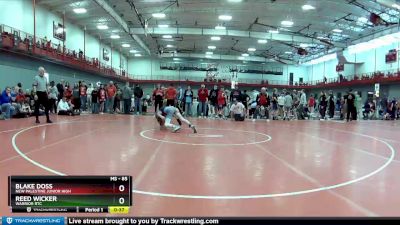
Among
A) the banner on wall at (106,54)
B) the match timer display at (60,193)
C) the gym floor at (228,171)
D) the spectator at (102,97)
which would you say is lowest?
the gym floor at (228,171)

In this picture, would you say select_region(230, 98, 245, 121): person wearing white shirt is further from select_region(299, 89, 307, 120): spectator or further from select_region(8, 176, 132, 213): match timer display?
select_region(8, 176, 132, 213): match timer display

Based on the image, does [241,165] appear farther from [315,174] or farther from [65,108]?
[65,108]

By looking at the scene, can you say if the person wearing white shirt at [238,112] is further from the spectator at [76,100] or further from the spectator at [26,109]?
the spectator at [26,109]

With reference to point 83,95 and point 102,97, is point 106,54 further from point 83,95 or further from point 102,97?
point 102,97

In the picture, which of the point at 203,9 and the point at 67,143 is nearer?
the point at 67,143

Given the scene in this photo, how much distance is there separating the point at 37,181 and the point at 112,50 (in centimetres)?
4500

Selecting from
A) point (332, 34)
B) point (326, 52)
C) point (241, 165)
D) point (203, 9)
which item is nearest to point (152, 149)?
point (241, 165)

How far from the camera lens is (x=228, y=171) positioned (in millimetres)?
4828

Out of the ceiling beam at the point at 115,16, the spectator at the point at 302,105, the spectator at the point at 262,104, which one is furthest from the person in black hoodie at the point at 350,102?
the ceiling beam at the point at 115,16

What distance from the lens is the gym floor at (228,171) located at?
10.8 feet

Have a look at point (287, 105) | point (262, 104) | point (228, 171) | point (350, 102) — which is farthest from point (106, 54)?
point (228, 171)

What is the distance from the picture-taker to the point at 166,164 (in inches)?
205

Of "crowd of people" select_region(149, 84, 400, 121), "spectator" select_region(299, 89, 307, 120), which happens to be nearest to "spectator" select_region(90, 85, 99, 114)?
"crowd of people" select_region(149, 84, 400, 121)

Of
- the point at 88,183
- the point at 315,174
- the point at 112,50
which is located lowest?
the point at 315,174
